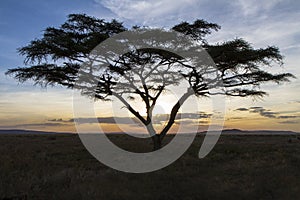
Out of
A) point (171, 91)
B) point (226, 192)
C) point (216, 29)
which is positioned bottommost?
point (226, 192)

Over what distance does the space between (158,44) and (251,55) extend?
619 cm

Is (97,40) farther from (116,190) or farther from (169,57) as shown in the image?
(116,190)

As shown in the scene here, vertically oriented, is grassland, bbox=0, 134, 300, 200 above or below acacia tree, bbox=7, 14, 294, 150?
below

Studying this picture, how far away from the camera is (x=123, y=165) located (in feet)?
54.5

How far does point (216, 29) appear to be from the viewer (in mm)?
21891

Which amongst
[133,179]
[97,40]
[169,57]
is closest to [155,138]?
[169,57]

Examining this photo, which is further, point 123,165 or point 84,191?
point 123,165

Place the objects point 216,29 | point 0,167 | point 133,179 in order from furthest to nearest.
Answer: point 216,29
point 0,167
point 133,179

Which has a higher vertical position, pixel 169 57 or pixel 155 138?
pixel 169 57

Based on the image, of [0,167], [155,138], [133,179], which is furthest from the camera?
[155,138]

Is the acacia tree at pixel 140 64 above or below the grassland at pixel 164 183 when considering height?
above

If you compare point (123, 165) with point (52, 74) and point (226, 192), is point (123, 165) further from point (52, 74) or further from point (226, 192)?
point (52, 74)

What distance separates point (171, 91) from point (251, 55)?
22.5 feet

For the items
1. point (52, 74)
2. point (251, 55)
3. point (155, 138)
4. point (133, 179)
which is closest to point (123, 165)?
point (133, 179)
